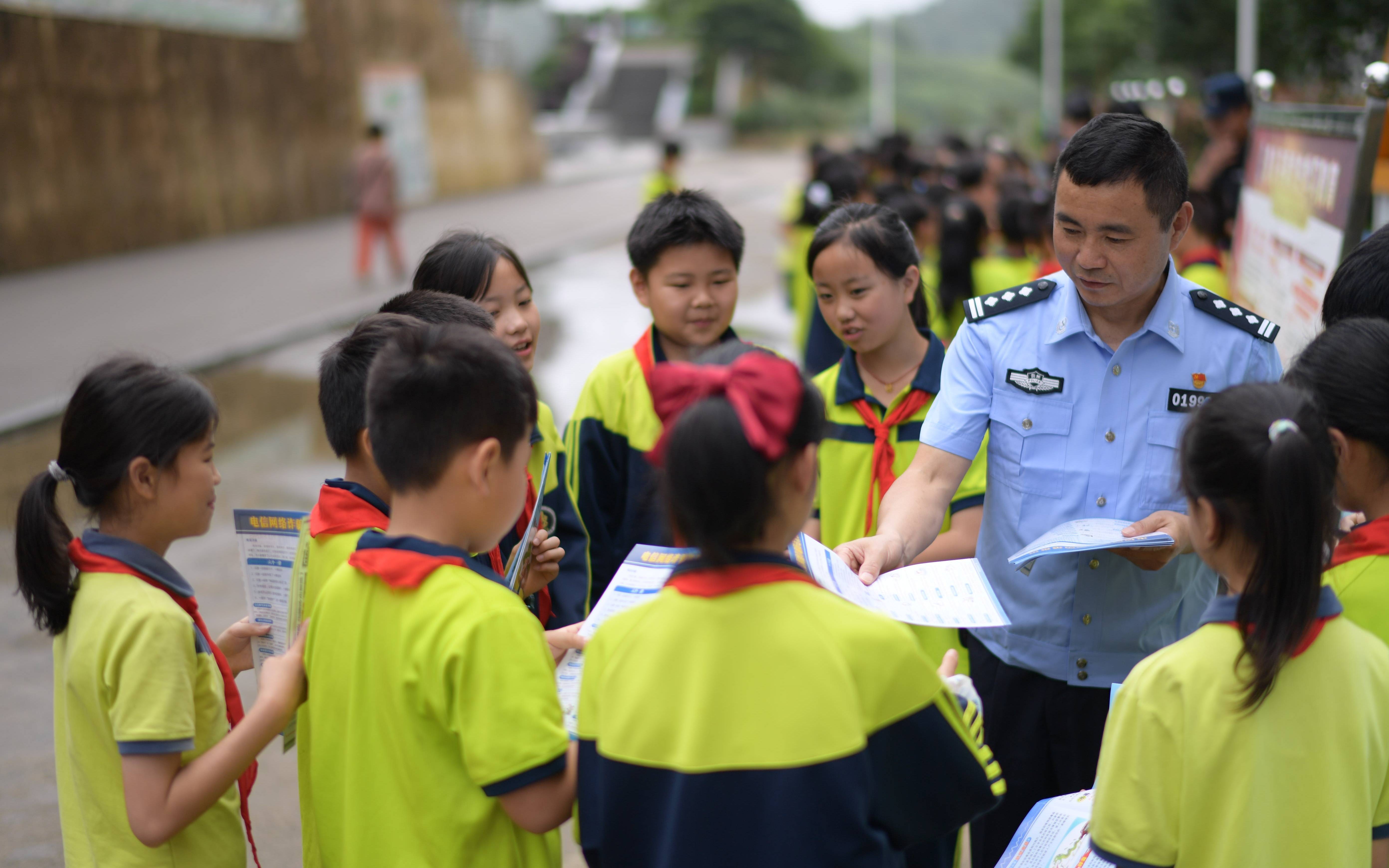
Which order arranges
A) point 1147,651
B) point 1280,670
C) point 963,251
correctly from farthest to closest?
point 963,251
point 1147,651
point 1280,670

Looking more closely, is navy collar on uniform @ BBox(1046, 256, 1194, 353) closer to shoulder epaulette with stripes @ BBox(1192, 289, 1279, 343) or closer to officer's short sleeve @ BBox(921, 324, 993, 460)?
shoulder epaulette with stripes @ BBox(1192, 289, 1279, 343)

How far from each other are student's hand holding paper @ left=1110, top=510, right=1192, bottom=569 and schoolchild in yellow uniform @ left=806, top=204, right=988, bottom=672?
57 centimetres

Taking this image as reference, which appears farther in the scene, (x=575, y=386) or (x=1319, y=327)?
(x=575, y=386)

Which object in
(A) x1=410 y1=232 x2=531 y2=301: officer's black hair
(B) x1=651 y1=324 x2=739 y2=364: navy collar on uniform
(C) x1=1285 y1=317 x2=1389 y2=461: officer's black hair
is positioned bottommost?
(B) x1=651 y1=324 x2=739 y2=364: navy collar on uniform

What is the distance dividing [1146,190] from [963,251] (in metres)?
3.68

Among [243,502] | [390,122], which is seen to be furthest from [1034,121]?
[243,502]

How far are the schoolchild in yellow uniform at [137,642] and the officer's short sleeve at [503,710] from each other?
1.14 feet

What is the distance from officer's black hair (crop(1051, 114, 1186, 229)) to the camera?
215 centimetres

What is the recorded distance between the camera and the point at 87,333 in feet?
33.2

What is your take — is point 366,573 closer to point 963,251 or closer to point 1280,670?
point 1280,670

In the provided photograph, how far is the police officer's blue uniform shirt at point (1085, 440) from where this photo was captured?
2.28 metres

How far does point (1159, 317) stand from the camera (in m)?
2.29

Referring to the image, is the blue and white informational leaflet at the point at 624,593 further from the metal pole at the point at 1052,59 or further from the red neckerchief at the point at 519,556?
the metal pole at the point at 1052,59

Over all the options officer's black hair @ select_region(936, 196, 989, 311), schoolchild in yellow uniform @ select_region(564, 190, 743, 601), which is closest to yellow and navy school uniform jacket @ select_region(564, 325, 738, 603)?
schoolchild in yellow uniform @ select_region(564, 190, 743, 601)
